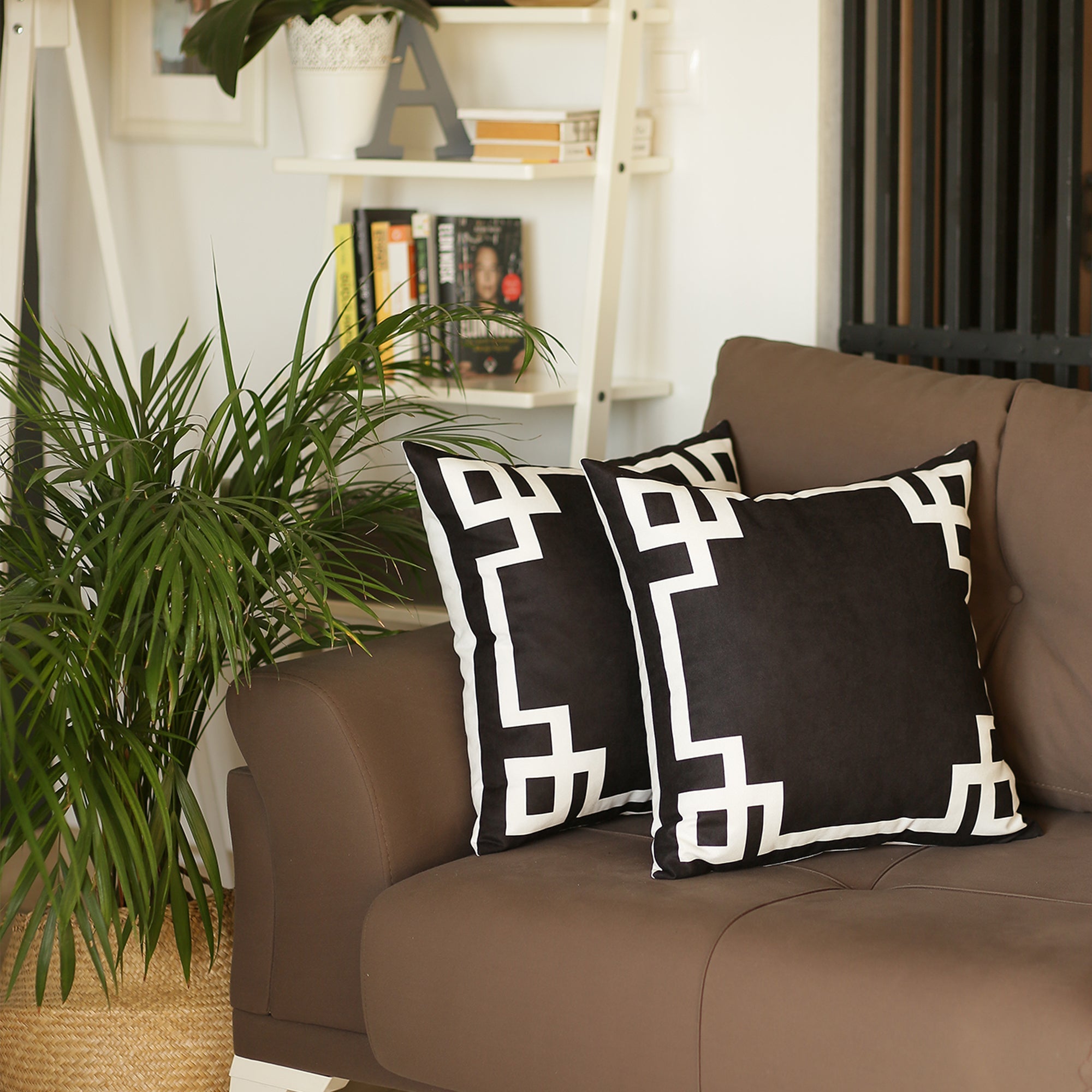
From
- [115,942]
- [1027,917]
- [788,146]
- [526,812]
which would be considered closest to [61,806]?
[115,942]

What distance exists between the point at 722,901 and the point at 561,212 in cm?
149

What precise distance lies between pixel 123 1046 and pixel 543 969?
60 cm

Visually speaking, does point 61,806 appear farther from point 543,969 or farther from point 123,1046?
point 543,969

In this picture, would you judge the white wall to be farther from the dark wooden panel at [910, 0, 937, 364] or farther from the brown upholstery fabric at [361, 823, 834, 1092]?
the brown upholstery fabric at [361, 823, 834, 1092]

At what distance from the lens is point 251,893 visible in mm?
1642

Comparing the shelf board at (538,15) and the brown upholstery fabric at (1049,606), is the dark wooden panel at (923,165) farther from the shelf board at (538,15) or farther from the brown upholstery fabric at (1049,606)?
the brown upholstery fabric at (1049,606)

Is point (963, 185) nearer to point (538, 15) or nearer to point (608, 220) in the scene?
point (608, 220)

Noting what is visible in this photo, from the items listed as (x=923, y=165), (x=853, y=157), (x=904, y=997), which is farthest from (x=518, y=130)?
(x=904, y=997)

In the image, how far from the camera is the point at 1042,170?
2.25 m

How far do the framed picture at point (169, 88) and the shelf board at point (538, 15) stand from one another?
0.50m

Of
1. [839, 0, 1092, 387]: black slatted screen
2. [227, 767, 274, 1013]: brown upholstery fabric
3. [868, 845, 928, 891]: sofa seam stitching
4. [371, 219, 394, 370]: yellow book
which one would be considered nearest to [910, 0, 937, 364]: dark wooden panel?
[839, 0, 1092, 387]: black slatted screen

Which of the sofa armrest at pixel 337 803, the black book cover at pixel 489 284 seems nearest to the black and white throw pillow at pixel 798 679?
the sofa armrest at pixel 337 803

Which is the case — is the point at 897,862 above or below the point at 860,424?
below

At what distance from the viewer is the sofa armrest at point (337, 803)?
5.10 ft
